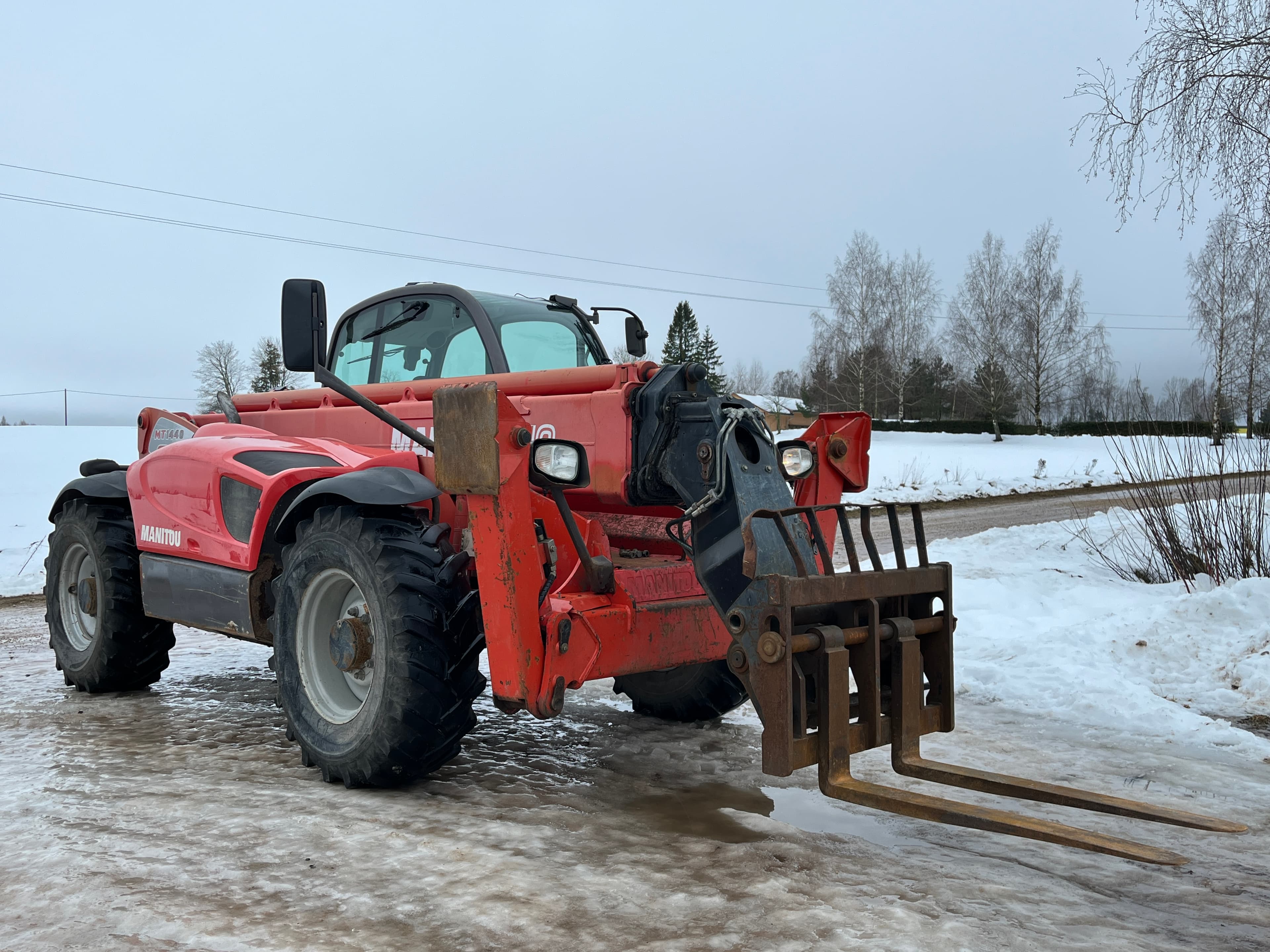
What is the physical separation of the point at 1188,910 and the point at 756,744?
2172 millimetres

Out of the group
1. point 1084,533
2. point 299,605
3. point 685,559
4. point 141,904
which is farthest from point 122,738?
point 1084,533

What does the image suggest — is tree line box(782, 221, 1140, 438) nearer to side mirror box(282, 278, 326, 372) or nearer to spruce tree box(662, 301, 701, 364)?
spruce tree box(662, 301, 701, 364)

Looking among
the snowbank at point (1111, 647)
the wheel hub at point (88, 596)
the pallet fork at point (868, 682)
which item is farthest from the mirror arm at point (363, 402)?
the snowbank at point (1111, 647)

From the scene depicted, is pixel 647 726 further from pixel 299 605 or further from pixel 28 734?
pixel 28 734

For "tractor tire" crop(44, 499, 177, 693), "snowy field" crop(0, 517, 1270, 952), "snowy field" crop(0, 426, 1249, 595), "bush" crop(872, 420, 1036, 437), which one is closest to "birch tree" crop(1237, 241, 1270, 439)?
"snowy field" crop(0, 426, 1249, 595)

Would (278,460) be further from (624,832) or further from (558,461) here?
(624,832)

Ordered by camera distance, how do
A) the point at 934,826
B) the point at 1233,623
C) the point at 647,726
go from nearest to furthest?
the point at 934,826, the point at 647,726, the point at 1233,623

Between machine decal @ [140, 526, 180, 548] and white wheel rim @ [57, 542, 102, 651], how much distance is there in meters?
0.96

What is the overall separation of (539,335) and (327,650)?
1969mm

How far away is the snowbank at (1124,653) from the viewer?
5430 mm

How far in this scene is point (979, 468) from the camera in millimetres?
26656

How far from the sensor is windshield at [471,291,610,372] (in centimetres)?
512

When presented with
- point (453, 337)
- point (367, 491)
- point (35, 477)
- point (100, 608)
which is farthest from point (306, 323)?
point (35, 477)

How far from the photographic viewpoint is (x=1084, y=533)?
10180 mm
